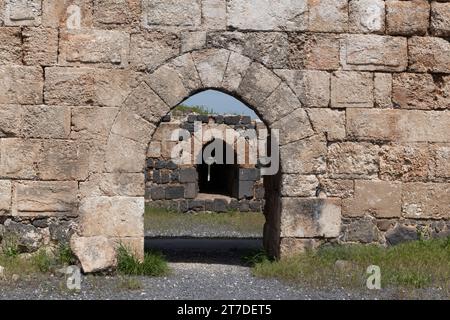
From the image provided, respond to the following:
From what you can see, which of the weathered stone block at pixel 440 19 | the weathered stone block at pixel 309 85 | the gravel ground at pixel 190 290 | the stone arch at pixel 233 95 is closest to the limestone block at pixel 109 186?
the stone arch at pixel 233 95

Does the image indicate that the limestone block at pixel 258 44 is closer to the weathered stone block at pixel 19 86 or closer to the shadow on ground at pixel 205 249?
the weathered stone block at pixel 19 86

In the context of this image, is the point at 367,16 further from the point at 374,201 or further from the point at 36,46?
the point at 36,46

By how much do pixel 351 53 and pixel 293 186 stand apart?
1550 mm

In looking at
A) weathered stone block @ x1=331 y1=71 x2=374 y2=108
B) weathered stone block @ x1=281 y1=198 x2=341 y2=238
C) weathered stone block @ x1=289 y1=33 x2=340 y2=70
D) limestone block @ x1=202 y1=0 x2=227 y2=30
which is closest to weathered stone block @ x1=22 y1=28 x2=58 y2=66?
limestone block @ x1=202 y1=0 x2=227 y2=30

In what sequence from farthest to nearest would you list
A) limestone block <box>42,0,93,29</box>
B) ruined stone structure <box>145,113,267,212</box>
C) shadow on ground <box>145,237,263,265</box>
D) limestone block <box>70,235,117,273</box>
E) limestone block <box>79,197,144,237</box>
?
ruined stone structure <box>145,113,267,212</box>, shadow on ground <box>145,237,263,265</box>, limestone block <box>42,0,93,29</box>, limestone block <box>79,197,144,237</box>, limestone block <box>70,235,117,273</box>

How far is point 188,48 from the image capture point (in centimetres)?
689

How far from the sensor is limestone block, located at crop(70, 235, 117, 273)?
20.8 feet

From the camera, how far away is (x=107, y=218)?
6.69 m

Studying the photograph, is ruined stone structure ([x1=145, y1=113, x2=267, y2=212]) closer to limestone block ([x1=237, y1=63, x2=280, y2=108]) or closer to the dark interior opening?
the dark interior opening

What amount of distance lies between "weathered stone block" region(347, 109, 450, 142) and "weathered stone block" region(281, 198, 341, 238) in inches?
32.3

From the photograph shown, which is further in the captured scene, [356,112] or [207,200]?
[207,200]

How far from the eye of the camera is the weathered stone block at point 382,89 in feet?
23.2

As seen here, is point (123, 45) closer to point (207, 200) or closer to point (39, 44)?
point (39, 44)

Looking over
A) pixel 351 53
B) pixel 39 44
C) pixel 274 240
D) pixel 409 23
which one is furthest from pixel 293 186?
pixel 39 44
